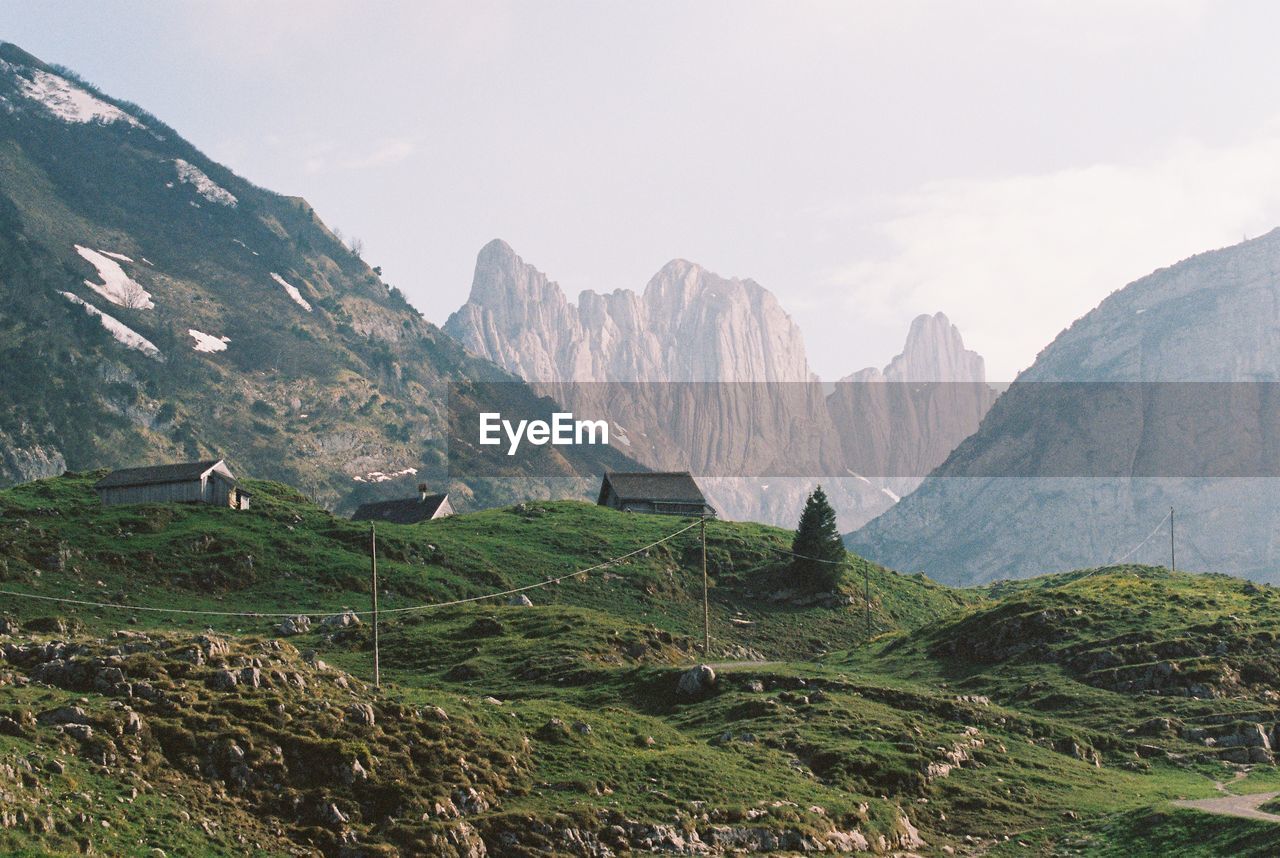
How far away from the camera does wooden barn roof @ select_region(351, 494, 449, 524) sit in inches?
6117

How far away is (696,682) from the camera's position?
257ft

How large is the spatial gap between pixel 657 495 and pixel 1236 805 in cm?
10781

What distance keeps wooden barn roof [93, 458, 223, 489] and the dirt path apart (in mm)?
94507

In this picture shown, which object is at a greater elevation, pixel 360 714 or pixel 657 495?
pixel 657 495

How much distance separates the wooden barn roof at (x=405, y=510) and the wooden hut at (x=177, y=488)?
26.2m


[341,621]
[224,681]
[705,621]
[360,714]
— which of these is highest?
[224,681]

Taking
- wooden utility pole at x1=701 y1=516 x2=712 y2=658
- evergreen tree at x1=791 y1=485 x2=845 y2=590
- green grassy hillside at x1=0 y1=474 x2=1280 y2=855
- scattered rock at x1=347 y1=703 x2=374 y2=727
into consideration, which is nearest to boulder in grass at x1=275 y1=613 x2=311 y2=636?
green grassy hillside at x1=0 y1=474 x2=1280 y2=855

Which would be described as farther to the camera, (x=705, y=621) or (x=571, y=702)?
(x=705, y=621)

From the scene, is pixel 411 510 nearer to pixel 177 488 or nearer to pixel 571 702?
pixel 177 488

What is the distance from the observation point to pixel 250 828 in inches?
1781

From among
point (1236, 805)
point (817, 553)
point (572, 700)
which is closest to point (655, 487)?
point (817, 553)

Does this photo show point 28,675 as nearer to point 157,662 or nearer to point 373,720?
point 157,662

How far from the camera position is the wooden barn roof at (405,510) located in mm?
155375

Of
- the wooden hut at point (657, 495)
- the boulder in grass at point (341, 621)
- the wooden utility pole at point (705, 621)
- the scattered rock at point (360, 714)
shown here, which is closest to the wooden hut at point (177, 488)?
the boulder in grass at point (341, 621)
